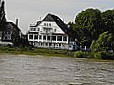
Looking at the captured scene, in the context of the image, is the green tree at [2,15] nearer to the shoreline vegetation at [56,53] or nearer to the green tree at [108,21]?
the shoreline vegetation at [56,53]

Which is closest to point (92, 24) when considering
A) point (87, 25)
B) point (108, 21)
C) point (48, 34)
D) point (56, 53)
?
point (87, 25)

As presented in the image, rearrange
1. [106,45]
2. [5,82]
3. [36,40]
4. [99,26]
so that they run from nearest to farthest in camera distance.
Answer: [5,82]
[106,45]
[99,26]
[36,40]

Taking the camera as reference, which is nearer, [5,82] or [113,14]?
[5,82]

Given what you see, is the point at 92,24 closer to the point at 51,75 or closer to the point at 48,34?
the point at 48,34

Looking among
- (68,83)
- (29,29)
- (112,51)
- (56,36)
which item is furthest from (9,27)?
(68,83)

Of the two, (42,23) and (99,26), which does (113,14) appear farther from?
(42,23)

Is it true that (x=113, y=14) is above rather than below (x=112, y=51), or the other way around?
above

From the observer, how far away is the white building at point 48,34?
328 ft

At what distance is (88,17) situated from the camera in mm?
94062

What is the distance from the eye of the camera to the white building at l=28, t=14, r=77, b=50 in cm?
9988

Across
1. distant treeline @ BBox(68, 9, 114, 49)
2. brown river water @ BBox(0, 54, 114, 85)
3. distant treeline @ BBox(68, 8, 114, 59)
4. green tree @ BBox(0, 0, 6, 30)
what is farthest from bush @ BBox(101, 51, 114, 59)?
green tree @ BBox(0, 0, 6, 30)

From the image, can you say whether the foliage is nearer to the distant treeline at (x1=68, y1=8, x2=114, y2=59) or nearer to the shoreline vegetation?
the distant treeline at (x1=68, y1=8, x2=114, y2=59)

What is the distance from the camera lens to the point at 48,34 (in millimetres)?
101500

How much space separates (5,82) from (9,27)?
3310 inches
